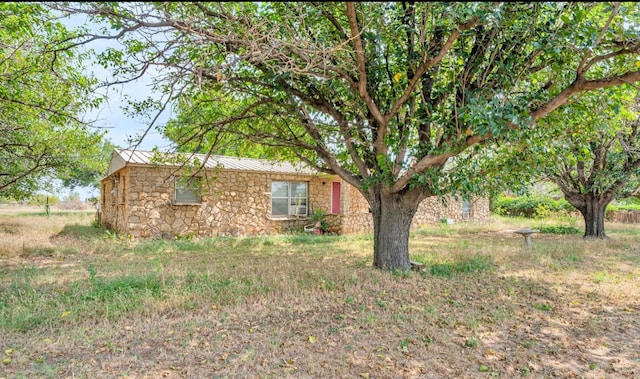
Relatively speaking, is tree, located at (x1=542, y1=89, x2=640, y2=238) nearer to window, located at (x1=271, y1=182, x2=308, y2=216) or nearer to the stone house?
the stone house

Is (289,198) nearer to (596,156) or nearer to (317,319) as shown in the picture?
(317,319)

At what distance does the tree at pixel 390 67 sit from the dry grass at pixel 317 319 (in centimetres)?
180

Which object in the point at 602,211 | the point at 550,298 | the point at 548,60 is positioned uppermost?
the point at 548,60

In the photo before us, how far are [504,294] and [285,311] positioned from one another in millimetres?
3444

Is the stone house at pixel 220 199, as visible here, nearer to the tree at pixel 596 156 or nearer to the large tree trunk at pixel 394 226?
the large tree trunk at pixel 394 226

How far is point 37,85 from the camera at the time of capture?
687cm

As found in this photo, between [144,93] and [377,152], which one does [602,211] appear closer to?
[377,152]

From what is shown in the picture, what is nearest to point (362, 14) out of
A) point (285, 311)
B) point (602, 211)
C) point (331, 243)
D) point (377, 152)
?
point (377, 152)

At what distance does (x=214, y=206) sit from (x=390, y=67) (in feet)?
28.3

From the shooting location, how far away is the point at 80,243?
10.3m

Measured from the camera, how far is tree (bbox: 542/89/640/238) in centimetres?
551

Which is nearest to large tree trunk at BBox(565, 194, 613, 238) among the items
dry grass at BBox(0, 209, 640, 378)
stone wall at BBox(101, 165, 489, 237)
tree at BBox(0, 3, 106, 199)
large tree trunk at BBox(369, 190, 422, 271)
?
dry grass at BBox(0, 209, 640, 378)

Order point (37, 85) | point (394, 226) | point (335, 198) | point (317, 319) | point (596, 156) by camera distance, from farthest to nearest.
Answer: point (335, 198) → point (596, 156) → point (37, 85) → point (394, 226) → point (317, 319)

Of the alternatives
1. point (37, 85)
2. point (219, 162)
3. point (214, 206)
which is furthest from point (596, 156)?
point (37, 85)
